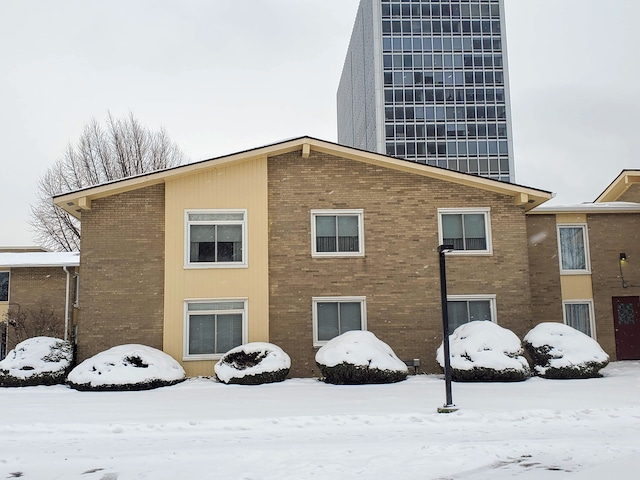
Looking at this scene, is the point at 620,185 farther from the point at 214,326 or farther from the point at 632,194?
the point at 214,326

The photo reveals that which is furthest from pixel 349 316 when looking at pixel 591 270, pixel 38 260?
pixel 38 260

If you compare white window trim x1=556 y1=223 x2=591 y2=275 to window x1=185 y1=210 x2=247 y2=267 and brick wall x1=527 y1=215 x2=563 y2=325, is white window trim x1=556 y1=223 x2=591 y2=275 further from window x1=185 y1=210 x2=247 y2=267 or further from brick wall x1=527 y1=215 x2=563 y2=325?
window x1=185 y1=210 x2=247 y2=267

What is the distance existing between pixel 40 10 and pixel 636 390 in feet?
51.0

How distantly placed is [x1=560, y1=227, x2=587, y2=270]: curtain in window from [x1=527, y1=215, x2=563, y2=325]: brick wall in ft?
1.14

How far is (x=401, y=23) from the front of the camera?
82812 millimetres

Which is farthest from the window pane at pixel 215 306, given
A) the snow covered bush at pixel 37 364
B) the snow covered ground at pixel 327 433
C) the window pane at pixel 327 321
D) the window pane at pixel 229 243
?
the snow covered bush at pixel 37 364

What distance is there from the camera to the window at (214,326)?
17.1m

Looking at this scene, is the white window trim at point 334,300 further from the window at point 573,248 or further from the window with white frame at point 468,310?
the window at point 573,248

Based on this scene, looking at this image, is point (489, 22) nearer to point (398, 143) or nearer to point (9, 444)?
point (398, 143)

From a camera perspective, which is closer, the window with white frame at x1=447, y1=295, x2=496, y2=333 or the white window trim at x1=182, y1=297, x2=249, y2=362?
the white window trim at x1=182, y1=297, x2=249, y2=362

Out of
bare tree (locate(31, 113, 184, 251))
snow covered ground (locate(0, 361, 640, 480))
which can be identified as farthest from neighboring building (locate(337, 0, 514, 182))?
snow covered ground (locate(0, 361, 640, 480))

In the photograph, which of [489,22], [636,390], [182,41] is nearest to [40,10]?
Result: [182,41]

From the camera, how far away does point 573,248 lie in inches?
782

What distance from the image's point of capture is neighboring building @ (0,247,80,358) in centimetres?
2506
